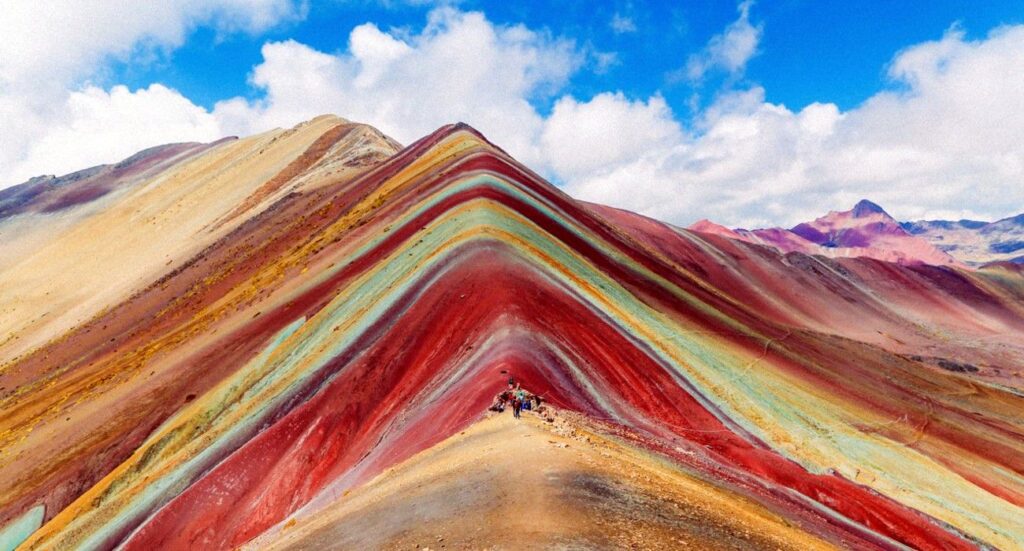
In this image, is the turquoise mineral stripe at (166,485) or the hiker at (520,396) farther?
the turquoise mineral stripe at (166,485)

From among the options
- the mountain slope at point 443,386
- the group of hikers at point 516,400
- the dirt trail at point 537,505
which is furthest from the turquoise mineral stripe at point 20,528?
the group of hikers at point 516,400

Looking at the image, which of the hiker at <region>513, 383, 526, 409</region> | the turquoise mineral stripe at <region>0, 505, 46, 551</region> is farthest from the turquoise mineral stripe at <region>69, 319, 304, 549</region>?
the hiker at <region>513, 383, 526, 409</region>

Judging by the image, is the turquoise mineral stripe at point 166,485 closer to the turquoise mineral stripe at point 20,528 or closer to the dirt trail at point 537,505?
the turquoise mineral stripe at point 20,528

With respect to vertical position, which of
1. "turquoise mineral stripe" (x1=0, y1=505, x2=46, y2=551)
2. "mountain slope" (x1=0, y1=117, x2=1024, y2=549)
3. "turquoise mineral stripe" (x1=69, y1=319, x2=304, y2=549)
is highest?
"mountain slope" (x1=0, y1=117, x2=1024, y2=549)

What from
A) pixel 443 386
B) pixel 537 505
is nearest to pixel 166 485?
pixel 443 386

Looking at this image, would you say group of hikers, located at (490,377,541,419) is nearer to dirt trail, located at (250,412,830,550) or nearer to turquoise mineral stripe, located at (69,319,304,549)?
dirt trail, located at (250,412,830,550)

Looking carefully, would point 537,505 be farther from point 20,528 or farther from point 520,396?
point 20,528
